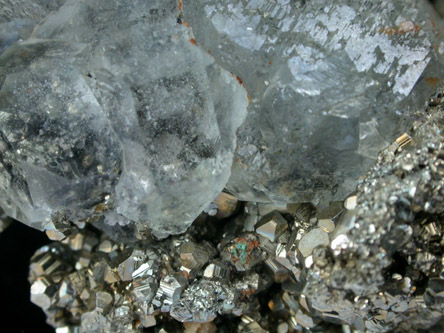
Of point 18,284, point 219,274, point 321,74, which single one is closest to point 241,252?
point 219,274

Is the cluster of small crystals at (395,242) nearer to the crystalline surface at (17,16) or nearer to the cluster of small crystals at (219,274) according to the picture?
the cluster of small crystals at (219,274)

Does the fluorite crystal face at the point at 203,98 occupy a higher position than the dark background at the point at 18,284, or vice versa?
the fluorite crystal face at the point at 203,98

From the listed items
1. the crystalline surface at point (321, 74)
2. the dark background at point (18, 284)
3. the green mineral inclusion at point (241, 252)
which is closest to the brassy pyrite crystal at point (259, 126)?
the crystalline surface at point (321, 74)

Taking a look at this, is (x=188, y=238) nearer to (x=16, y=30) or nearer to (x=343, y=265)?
(x=343, y=265)

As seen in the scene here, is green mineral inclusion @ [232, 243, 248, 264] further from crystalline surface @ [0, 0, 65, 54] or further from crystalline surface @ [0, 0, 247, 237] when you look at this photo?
crystalline surface @ [0, 0, 65, 54]

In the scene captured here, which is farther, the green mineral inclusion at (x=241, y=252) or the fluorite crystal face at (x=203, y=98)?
the green mineral inclusion at (x=241, y=252)

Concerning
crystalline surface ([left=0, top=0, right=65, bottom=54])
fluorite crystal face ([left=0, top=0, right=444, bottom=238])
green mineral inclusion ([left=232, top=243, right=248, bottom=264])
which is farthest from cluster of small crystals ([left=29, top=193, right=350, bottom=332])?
crystalline surface ([left=0, top=0, right=65, bottom=54])
